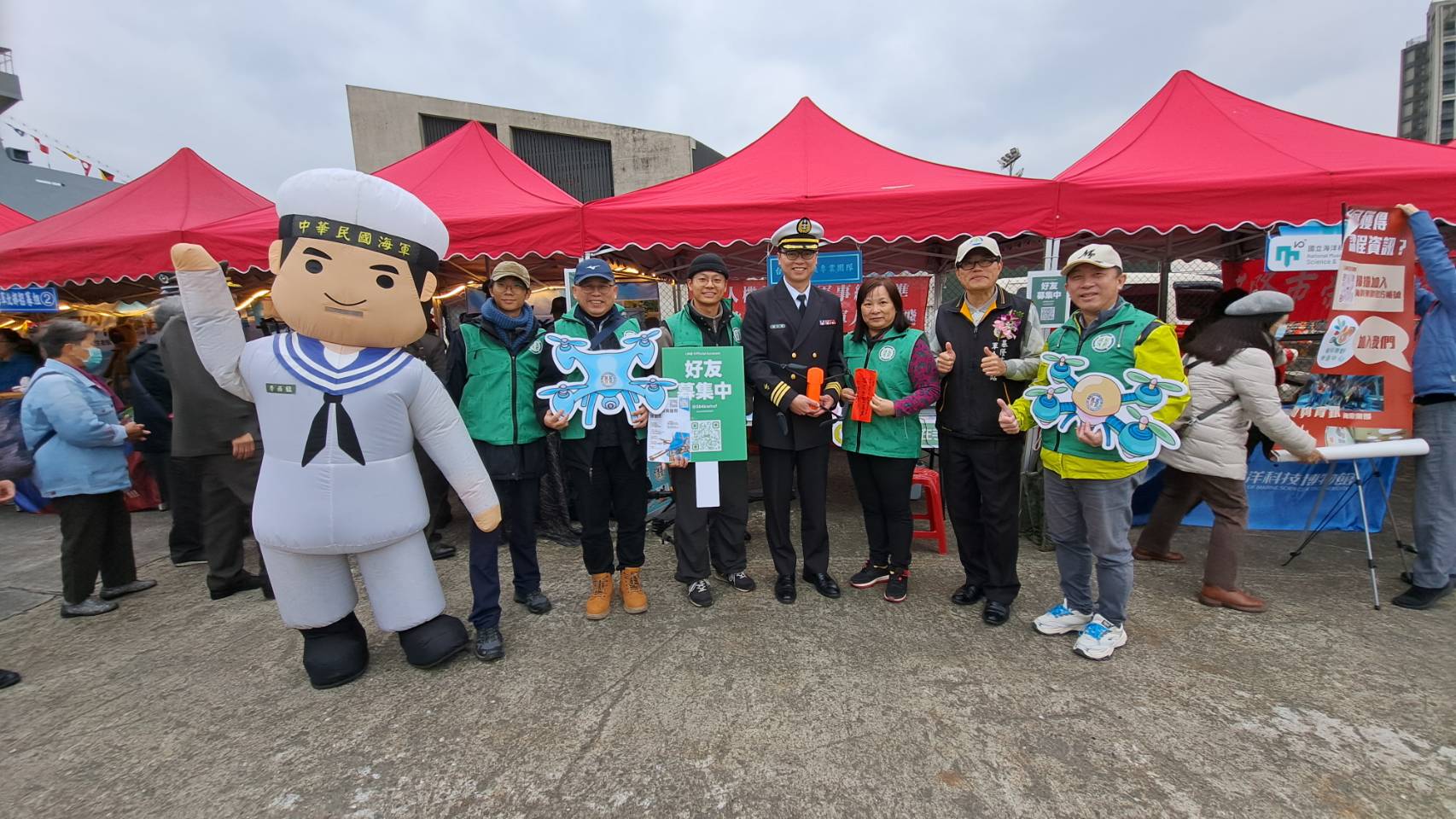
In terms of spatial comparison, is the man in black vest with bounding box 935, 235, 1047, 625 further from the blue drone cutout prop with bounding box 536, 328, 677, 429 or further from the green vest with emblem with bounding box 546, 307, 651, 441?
the green vest with emblem with bounding box 546, 307, 651, 441

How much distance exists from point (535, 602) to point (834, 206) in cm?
335

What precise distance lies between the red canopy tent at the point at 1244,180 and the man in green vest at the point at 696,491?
2667mm

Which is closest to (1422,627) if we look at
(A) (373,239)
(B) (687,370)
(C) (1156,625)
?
(C) (1156,625)

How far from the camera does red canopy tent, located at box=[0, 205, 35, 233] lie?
Result: 7187mm

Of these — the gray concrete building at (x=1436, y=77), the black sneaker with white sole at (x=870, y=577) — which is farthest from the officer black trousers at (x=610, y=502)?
the gray concrete building at (x=1436, y=77)

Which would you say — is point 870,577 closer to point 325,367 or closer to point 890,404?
point 890,404

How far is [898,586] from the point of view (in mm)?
3080

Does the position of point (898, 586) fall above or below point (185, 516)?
below

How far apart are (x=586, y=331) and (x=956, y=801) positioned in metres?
2.44

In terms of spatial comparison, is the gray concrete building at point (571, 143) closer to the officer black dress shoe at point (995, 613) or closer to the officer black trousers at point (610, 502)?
the officer black trousers at point (610, 502)

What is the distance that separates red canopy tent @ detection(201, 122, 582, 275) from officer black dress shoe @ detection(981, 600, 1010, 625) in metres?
3.71

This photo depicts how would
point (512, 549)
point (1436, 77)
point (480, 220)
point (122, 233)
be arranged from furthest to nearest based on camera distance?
point (1436, 77) < point (122, 233) < point (480, 220) < point (512, 549)

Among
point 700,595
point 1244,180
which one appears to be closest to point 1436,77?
point 1244,180

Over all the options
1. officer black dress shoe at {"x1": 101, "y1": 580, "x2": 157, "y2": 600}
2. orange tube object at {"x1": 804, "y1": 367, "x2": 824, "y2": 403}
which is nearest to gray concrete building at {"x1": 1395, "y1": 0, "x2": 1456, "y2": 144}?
orange tube object at {"x1": 804, "y1": 367, "x2": 824, "y2": 403}
